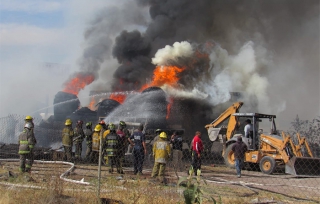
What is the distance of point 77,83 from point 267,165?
84.1 feet

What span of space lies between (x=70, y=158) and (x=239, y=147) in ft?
18.5

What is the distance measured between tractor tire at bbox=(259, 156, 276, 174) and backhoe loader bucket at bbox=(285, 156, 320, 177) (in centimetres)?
47

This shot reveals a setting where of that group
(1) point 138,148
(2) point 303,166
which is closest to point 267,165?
(2) point 303,166

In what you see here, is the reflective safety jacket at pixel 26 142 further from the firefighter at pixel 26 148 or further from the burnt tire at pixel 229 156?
the burnt tire at pixel 229 156

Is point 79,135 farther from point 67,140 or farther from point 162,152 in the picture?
point 162,152

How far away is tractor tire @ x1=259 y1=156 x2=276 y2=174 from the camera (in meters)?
13.4

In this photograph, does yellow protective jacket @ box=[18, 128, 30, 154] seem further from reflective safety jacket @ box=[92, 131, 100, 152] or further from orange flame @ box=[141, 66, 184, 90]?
orange flame @ box=[141, 66, 184, 90]

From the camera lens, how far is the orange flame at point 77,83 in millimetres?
35375

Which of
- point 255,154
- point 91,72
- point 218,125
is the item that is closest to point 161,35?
point 91,72

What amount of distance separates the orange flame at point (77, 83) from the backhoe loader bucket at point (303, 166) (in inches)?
998

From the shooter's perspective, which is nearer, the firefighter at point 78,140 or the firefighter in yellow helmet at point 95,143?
the firefighter in yellow helmet at point 95,143

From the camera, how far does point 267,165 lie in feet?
45.3

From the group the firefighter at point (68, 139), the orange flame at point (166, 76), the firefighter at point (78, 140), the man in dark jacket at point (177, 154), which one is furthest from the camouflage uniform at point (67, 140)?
the orange flame at point (166, 76)

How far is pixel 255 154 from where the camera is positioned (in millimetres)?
14156
